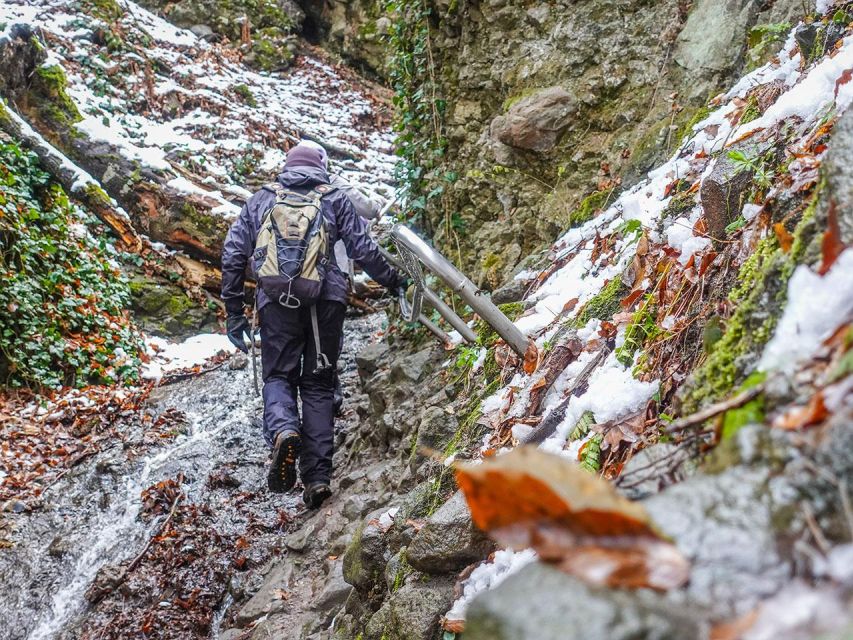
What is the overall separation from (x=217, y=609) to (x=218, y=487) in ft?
4.41

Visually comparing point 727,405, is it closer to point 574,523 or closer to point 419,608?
point 574,523

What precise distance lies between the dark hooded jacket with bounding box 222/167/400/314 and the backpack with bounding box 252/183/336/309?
0.39ft

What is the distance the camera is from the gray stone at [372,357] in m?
5.62

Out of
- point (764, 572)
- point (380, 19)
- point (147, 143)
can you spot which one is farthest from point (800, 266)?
point (380, 19)

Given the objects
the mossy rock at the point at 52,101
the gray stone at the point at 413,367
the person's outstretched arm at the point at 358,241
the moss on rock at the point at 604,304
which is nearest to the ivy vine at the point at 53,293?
the mossy rock at the point at 52,101

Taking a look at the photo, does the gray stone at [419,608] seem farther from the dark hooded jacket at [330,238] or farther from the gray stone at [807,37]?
the gray stone at [807,37]

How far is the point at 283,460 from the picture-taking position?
4.04 meters

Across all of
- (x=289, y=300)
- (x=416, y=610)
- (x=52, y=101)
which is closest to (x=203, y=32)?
(x=52, y=101)

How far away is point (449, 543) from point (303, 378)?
8.95 feet

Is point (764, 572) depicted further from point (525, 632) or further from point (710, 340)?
point (710, 340)

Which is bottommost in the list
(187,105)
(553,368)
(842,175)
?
(187,105)

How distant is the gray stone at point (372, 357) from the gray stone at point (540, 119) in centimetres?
230

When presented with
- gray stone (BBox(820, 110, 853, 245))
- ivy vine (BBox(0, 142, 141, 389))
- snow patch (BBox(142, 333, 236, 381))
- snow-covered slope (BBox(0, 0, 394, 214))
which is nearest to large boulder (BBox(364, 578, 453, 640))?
gray stone (BBox(820, 110, 853, 245))

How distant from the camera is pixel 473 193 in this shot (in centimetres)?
480
